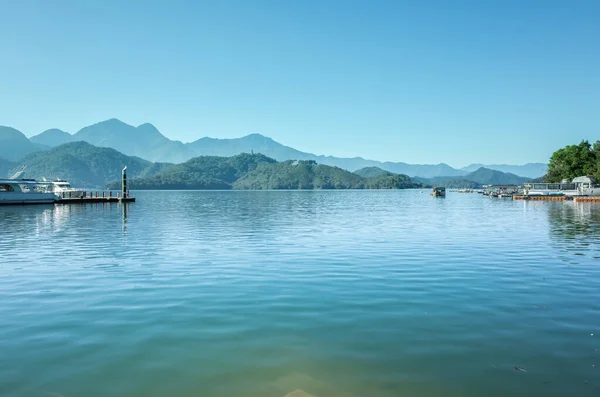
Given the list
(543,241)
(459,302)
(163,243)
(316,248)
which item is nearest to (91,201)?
(163,243)

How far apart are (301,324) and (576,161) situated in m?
186

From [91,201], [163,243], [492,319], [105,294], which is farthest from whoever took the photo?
[91,201]

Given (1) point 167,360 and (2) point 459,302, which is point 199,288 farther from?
(2) point 459,302

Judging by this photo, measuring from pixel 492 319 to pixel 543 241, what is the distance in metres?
25.0

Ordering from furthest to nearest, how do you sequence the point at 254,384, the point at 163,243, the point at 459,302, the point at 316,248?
the point at 163,243 → the point at 316,248 → the point at 459,302 → the point at 254,384

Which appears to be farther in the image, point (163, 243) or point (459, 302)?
point (163, 243)

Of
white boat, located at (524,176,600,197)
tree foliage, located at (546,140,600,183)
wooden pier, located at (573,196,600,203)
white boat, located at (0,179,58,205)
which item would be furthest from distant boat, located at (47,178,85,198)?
tree foliage, located at (546,140,600,183)

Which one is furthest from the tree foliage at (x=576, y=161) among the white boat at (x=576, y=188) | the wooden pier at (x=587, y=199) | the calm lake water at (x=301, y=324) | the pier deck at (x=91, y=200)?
the calm lake water at (x=301, y=324)

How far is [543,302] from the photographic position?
16375mm

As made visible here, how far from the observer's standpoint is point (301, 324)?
13.7m

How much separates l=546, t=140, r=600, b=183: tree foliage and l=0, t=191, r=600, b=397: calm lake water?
160 metres

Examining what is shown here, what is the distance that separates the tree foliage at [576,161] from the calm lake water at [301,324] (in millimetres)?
160458

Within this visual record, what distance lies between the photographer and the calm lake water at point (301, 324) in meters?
9.68

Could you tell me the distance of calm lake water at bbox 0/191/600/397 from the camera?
31.8ft
